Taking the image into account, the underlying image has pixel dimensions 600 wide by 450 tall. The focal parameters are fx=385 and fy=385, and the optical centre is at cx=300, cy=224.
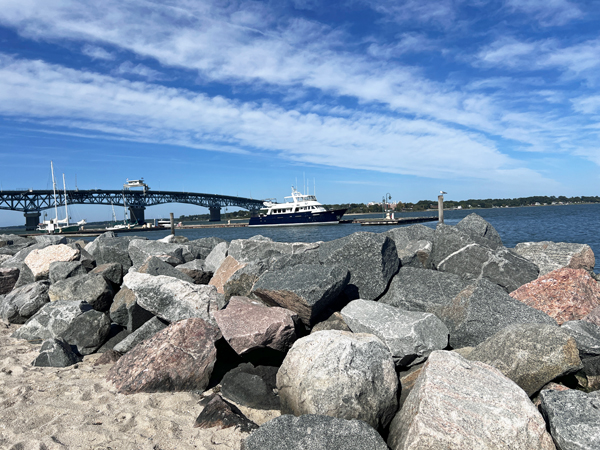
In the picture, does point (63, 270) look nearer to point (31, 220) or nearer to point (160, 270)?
point (160, 270)

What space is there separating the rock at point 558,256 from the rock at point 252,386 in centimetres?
525

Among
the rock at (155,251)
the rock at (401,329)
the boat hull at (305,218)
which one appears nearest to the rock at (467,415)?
the rock at (401,329)

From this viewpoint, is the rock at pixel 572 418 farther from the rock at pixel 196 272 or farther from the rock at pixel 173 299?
the rock at pixel 196 272

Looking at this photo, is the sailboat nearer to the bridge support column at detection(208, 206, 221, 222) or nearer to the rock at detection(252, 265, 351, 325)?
the bridge support column at detection(208, 206, 221, 222)

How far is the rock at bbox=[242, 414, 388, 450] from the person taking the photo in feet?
9.71

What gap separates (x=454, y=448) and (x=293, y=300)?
96.6 inches

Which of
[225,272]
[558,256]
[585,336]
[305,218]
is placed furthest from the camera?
[305,218]

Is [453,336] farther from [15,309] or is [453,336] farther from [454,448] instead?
[15,309]

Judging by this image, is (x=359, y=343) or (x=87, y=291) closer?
(x=359, y=343)

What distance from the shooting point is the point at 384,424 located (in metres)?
3.59

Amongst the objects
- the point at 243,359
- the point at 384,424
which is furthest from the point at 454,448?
the point at 243,359

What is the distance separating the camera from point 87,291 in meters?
6.92

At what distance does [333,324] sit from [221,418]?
1.83m

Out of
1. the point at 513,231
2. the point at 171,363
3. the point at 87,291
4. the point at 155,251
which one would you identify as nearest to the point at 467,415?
the point at 171,363
